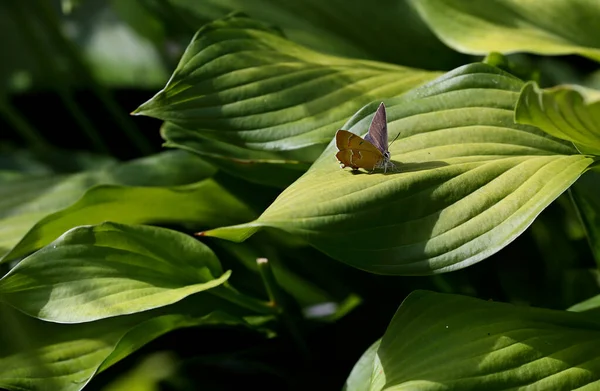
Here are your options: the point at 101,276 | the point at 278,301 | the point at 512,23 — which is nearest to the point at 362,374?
the point at 278,301

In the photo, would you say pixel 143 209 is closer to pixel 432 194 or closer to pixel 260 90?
pixel 260 90

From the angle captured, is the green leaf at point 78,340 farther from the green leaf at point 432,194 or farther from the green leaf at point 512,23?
the green leaf at point 512,23

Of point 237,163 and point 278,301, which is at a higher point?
point 237,163

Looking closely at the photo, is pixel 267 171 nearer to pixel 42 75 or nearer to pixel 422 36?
pixel 422 36

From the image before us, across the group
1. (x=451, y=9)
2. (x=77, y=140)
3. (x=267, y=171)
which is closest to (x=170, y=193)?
(x=267, y=171)

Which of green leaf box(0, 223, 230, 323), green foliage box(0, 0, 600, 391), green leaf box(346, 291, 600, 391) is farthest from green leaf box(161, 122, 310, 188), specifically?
green leaf box(346, 291, 600, 391)

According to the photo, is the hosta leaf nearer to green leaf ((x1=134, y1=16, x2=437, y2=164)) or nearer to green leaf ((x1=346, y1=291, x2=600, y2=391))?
green leaf ((x1=134, y1=16, x2=437, y2=164))
